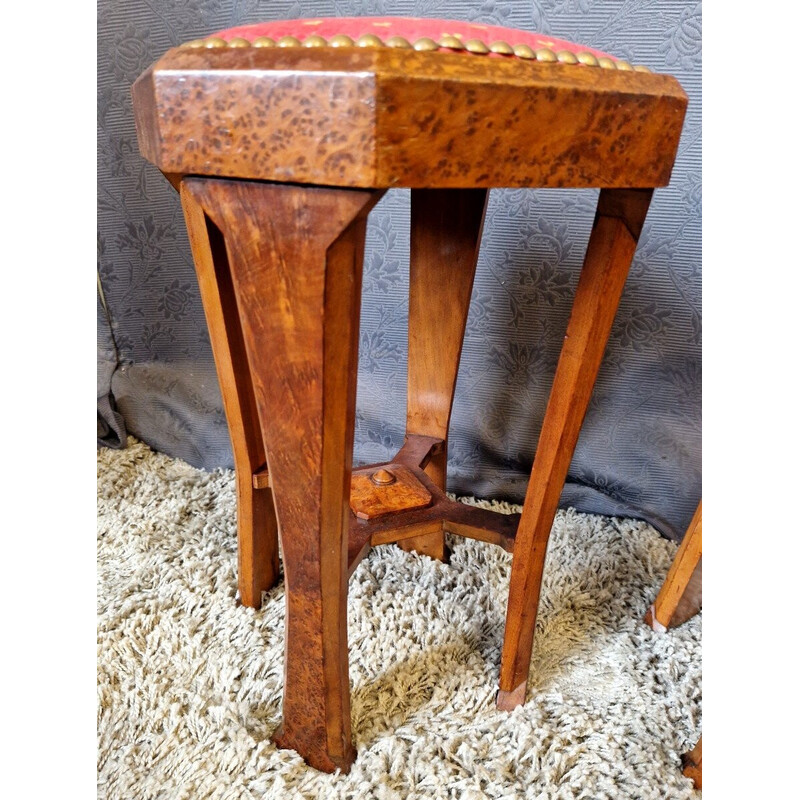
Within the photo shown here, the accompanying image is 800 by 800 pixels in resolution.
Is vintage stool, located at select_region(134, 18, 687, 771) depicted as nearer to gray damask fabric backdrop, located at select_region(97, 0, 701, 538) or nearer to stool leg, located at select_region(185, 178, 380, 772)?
stool leg, located at select_region(185, 178, 380, 772)

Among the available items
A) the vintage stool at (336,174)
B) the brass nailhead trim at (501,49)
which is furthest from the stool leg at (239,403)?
the brass nailhead trim at (501,49)

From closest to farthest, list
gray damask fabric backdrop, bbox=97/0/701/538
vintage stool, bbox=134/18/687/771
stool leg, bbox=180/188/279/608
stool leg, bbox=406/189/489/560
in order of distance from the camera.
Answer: vintage stool, bbox=134/18/687/771 < stool leg, bbox=180/188/279/608 < stool leg, bbox=406/189/489/560 < gray damask fabric backdrop, bbox=97/0/701/538

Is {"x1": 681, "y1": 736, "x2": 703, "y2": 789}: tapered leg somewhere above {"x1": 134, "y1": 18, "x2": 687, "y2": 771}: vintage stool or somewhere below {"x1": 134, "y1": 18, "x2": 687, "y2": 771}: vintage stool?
below

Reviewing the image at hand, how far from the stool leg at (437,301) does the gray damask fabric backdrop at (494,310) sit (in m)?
0.23

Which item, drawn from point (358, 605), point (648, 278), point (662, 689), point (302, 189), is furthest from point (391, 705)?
point (648, 278)

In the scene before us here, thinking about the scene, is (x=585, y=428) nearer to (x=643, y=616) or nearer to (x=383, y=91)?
(x=643, y=616)

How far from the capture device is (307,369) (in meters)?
0.51

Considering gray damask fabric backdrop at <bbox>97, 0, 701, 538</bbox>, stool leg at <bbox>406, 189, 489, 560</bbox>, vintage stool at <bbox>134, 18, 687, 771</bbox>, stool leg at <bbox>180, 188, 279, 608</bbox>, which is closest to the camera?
vintage stool at <bbox>134, 18, 687, 771</bbox>

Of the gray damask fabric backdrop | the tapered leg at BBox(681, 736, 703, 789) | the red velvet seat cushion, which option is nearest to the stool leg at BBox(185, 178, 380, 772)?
the red velvet seat cushion

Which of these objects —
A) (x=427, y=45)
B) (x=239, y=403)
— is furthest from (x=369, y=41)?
(x=239, y=403)

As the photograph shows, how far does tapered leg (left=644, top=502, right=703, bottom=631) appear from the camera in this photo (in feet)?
2.75

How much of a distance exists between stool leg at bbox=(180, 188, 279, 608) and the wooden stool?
45 centimetres

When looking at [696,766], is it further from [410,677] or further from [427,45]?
[427,45]

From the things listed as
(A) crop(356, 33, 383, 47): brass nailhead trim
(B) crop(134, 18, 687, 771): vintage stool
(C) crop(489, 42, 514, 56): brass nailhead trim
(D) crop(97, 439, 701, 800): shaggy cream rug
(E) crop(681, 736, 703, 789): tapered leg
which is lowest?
(D) crop(97, 439, 701, 800): shaggy cream rug
